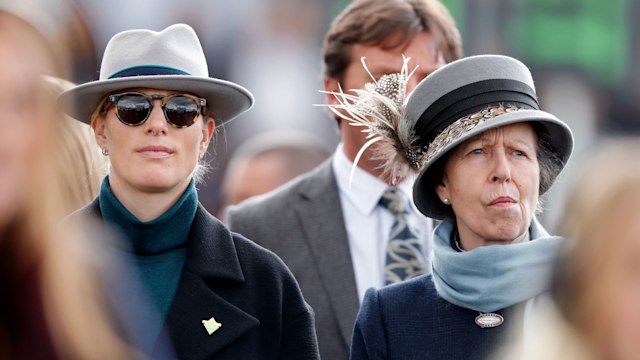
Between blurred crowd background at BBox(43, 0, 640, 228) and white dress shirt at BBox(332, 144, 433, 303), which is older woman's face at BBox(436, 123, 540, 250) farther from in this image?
blurred crowd background at BBox(43, 0, 640, 228)

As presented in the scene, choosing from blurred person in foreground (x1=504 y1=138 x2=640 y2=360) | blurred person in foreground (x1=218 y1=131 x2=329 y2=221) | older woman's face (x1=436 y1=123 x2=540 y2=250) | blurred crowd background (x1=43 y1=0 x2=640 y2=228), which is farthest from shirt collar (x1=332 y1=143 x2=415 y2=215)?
blurred crowd background (x1=43 y1=0 x2=640 y2=228)

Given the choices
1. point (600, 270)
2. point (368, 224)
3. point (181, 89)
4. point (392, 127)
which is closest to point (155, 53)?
point (181, 89)

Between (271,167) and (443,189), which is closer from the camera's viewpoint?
(443,189)

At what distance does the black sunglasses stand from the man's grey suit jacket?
117 cm

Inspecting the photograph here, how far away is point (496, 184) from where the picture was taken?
378cm

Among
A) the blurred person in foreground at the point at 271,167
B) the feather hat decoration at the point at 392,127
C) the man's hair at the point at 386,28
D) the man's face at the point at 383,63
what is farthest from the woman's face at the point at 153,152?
the blurred person in foreground at the point at 271,167

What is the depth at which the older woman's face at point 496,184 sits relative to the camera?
3.76 meters

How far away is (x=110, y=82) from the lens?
382cm

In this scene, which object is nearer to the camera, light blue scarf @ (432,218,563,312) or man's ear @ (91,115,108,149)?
light blue scarf @ (432,218,563,312)

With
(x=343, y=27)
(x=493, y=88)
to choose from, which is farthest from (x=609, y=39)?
(x=493, y=88)

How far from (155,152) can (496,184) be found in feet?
3.39

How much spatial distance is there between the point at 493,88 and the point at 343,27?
1600 mm

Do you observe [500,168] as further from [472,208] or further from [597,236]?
[597,236]

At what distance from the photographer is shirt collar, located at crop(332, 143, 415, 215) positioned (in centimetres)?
499
